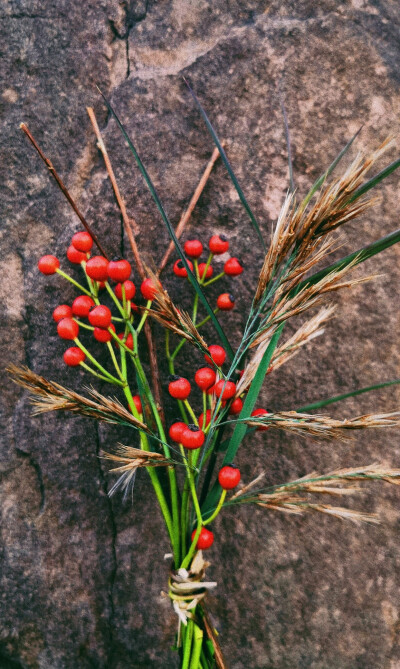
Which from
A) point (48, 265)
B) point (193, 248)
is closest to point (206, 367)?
→ point (193, 248)

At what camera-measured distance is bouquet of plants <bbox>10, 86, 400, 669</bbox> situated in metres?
0.64

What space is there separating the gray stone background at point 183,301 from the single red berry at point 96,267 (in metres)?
0.23

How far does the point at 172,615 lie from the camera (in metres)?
1.05

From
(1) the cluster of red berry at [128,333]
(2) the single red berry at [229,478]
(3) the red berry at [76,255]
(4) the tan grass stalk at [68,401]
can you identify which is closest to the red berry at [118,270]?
(1) the cluster of red berry at [128,333]

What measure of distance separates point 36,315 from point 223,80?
0.66 meters

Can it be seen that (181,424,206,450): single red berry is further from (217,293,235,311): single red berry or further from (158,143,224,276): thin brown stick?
(158,143,224,276): thin brown stick

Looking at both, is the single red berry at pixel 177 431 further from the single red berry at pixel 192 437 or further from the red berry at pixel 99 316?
the red berry at pixel 99 316

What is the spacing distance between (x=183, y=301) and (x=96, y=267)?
0.27 metres

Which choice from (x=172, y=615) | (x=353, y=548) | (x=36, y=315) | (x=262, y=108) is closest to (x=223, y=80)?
(x=262, y=108)

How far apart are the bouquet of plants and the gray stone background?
0.06m

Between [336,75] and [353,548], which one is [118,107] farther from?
[353,548]

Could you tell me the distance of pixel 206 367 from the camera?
0.80m

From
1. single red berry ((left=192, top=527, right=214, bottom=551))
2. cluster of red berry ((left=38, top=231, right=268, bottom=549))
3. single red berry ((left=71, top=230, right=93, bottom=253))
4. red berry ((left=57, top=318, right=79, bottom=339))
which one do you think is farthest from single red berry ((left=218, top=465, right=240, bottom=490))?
single red berry ((left=71, top=230, right=93, bottom=253))

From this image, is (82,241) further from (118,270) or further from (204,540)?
(204,540)
